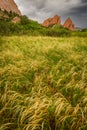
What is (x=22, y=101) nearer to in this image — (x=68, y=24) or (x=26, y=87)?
(x=26, y=87)

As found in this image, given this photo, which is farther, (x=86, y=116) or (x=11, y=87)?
(x=11, y=87)

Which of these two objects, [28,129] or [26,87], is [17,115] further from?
[26,87]

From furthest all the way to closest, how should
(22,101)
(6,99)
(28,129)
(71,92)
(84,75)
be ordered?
(84,75)
(71,92)
(6,99)
(22,101)
(28,129)

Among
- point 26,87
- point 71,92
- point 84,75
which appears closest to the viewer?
point 71,92

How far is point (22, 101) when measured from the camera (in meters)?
3.39

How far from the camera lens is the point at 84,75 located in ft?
16.4

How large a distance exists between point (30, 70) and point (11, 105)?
237 cm

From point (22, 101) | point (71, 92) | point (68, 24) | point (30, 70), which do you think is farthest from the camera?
point (68, 24)

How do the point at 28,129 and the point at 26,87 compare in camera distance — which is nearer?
the point at 28,129

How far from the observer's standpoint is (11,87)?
4242mm

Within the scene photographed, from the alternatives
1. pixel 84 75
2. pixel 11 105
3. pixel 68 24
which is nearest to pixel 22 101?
pixel 11 105

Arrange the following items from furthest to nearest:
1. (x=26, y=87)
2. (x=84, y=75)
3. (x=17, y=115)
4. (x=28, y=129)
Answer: (x=84, y=75) → (x=26, y=87) → (x=17, y=115) → (x=28, y=129)

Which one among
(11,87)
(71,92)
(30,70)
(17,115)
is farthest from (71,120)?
(30,70)

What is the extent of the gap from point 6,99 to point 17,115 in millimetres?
573
